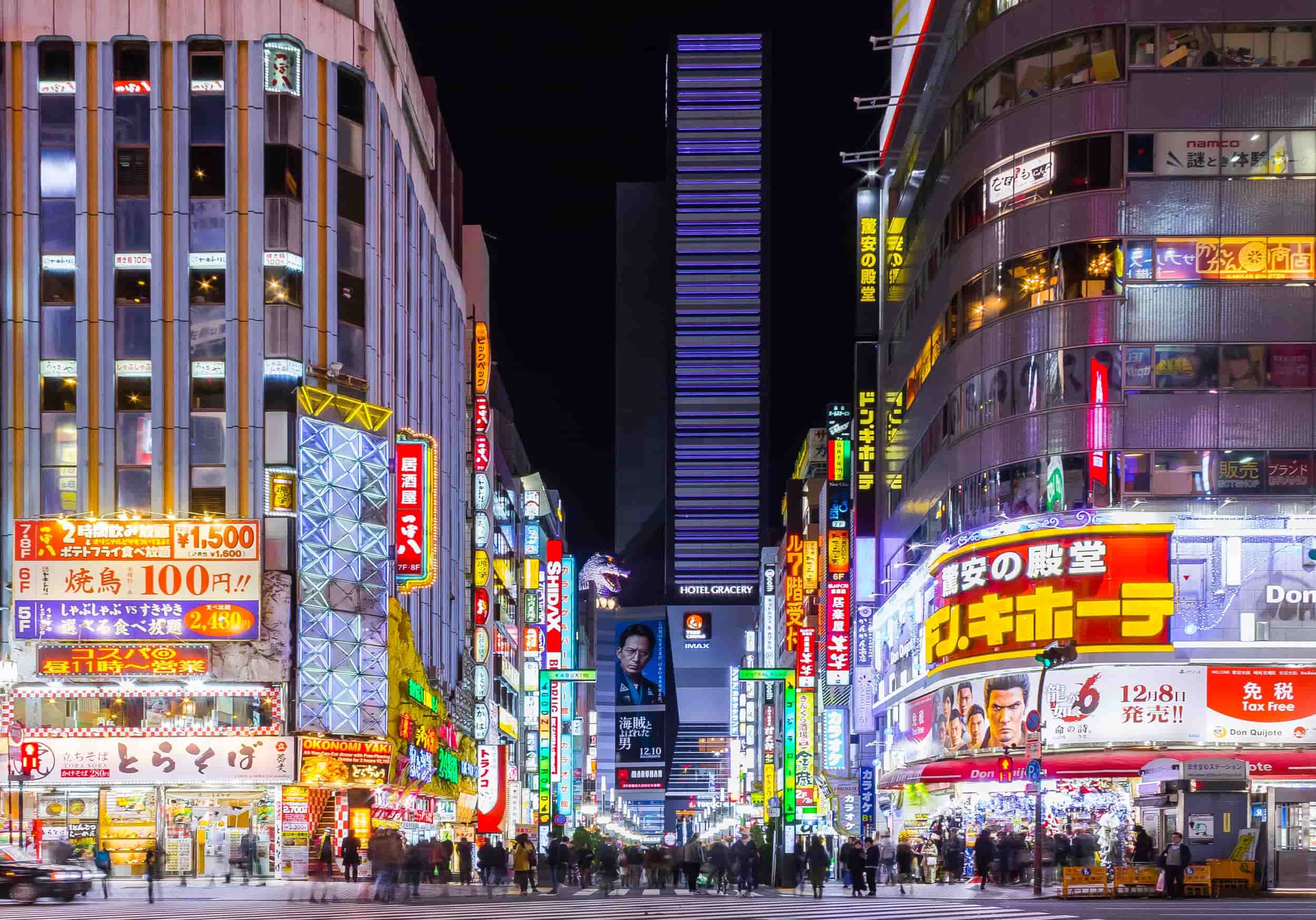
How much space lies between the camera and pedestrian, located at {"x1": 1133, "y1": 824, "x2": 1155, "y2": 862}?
41.4 metres

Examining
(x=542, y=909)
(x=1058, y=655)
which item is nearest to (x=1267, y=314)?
(x=1058, y=655)

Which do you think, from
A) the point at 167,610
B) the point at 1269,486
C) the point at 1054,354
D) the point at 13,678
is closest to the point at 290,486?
the point at 167,610

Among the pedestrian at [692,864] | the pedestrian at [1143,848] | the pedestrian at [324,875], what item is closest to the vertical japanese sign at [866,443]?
the pedestrian at [692,864]

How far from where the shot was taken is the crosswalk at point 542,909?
3191 cm

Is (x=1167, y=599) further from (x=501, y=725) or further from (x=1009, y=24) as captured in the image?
(x=501, y=725)

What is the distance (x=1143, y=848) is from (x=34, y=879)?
23.9 m

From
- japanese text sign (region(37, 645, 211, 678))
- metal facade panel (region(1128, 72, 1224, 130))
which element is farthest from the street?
metal facade panel (region(1128, 72, 1224, 130))

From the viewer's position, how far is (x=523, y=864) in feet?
159

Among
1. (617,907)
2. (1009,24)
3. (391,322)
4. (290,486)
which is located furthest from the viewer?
(391,322)

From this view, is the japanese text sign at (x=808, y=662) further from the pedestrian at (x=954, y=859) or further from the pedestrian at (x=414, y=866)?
the pedestrian at (x=414, y=866)

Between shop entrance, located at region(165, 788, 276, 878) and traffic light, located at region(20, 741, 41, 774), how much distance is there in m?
4.14

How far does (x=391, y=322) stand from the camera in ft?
232

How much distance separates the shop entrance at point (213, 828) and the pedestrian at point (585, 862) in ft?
34.3

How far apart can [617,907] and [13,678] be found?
2942cm
